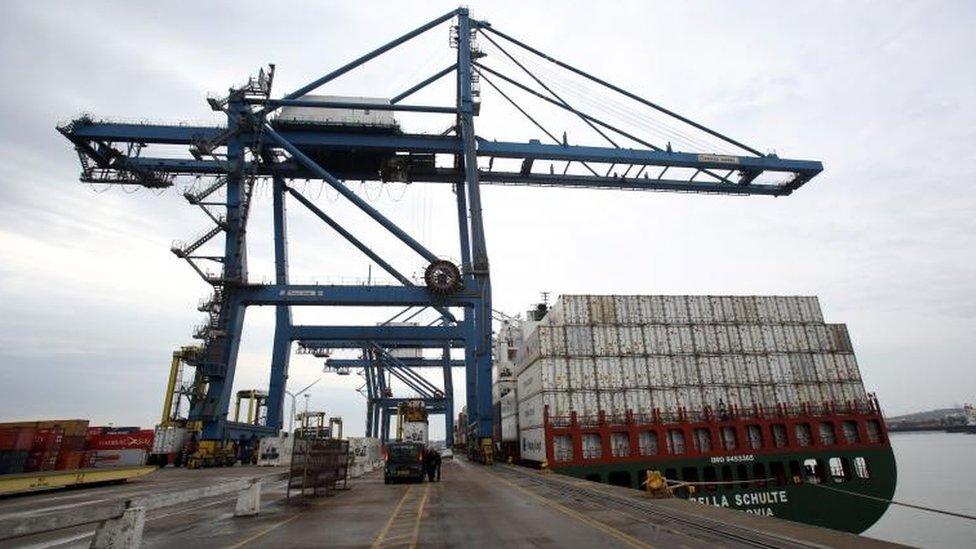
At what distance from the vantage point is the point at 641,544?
914 cm

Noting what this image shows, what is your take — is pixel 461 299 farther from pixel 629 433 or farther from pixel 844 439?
pixel 844 439

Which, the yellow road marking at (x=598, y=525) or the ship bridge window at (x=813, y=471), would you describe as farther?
the ship bridge window at (x=813, y=471)

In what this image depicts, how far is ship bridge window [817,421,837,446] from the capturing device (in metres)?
28.1

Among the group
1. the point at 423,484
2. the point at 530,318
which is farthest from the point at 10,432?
the point at 530,318

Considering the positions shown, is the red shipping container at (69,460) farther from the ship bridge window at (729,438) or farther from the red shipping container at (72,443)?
the ship bridge window at (729,438)

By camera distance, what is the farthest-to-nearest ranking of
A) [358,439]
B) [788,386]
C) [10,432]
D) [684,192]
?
[358,439] → [684,192] → [788,386] → [10,432]

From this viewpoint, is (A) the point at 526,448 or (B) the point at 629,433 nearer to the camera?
(B) the point at 629,433

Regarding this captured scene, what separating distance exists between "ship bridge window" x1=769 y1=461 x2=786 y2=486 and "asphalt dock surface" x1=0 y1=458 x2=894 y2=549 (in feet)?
48.4

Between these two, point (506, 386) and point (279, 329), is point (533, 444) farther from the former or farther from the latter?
point (279, 329)

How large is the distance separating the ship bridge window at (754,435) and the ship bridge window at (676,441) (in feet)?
12.5

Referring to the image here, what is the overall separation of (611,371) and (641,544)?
19.7 meters

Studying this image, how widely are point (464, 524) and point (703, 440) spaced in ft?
67.6

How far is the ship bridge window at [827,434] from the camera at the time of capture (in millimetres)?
28141

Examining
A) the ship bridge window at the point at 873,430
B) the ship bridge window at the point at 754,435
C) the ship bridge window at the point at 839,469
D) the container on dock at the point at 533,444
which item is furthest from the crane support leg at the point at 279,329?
the ship bridge window at the point at 873,430
